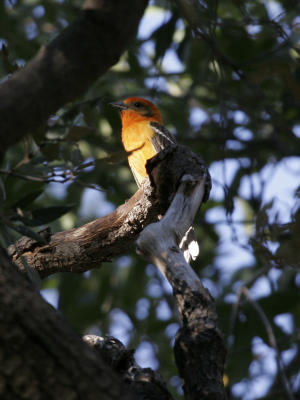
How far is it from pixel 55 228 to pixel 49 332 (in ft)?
14.8

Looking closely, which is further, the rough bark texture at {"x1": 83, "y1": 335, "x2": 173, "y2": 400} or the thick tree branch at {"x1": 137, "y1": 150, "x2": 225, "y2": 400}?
the rough bark texture at {"x1": 83, "y1": 335, "x2": 173, "y2": 400}

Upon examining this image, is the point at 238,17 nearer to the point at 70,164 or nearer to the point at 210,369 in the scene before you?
the point at 70,164

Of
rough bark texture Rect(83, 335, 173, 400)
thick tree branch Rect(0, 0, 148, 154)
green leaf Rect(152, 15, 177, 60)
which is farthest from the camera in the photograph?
green leaf Rect(152, 15, 177, 60)

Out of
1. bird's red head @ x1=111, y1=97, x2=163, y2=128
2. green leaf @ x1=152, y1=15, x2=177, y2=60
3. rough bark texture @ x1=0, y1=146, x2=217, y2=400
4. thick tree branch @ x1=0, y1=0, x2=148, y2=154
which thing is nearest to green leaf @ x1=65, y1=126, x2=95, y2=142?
rough bark texture @ x1=0, y1=146, x2=217, y2=400

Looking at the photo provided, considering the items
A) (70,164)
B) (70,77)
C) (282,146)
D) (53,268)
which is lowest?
(282,146)

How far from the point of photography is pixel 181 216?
3.07 metres

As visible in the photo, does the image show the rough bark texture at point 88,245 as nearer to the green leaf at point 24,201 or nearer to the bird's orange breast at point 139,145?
the green leaf at point 24,201

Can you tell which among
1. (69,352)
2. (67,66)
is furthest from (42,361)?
(67,66)

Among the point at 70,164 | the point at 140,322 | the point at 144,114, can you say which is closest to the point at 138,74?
the point at 144,114

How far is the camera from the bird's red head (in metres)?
8.18

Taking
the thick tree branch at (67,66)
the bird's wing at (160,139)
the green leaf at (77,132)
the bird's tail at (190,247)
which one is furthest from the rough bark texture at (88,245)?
the bird's wing at (160,139)

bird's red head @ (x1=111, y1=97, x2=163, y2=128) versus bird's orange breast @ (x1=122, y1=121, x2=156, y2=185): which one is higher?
bird's red head @ (x1=111, y1=97, x2=163, y2=128)

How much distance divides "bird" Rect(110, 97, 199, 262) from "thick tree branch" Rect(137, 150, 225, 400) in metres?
2.79

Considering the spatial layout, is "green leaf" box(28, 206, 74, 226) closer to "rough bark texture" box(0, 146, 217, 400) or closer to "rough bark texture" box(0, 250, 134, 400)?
"rough bark texture" box(0, 146, 217, 400)
